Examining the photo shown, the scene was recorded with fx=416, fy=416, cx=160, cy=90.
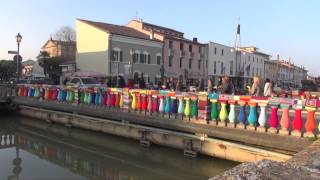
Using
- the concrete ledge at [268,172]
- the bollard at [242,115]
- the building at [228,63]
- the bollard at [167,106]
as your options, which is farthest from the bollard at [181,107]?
the building at [228,63]

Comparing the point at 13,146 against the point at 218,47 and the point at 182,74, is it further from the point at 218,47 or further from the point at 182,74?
the point at 218,47

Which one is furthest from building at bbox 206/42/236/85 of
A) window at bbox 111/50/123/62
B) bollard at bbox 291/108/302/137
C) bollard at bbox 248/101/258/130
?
bollard at bbox 291/108/302/137

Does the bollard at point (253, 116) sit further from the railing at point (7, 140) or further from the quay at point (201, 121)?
the railing at point (7, 140)

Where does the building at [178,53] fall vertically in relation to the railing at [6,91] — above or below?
above

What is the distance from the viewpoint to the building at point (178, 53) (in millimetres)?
54344

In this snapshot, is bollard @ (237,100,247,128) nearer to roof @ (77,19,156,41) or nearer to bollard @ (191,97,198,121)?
bollard @ (191,97,198,121)

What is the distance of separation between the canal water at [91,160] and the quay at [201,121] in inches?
13.6

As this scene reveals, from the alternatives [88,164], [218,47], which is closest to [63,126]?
[88,164]

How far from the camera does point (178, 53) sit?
57.1 m

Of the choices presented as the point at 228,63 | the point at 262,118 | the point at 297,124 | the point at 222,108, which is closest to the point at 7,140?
the point at 222,108

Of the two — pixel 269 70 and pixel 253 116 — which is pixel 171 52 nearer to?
pixel 253 116

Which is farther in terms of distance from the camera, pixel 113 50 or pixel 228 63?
pixel 228 63

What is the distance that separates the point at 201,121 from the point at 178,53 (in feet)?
145

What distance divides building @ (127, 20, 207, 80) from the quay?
3428cm
